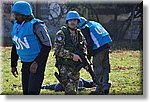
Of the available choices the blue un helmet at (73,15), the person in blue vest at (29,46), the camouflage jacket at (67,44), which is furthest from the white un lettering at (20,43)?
the blue un helmet at (73,15)

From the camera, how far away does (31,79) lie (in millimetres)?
4012

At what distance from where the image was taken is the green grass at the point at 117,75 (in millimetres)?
4051

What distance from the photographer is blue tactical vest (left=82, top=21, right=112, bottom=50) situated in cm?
407

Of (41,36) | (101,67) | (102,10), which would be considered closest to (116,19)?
(102,10)

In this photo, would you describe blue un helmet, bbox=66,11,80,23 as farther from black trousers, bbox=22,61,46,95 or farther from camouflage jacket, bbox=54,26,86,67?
black trousers, bbox=22,61,46,95

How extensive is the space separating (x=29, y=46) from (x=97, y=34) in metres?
0.60

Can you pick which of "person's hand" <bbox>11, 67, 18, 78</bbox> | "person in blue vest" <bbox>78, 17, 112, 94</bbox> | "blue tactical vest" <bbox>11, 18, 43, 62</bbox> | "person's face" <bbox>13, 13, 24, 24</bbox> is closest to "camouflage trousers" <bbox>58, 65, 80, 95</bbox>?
"person in blue vest" <bbox>78, 17, 112, 94</bbox>

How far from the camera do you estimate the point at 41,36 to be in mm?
3914

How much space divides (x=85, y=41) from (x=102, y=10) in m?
0.31

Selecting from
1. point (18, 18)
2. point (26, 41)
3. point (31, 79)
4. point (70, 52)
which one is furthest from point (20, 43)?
point (70, 52)

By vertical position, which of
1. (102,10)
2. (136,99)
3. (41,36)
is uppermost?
(102,10)

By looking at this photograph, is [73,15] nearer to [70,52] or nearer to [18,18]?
[70,52]

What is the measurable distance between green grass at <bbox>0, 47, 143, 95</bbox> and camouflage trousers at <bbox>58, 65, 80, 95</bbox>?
0.06m

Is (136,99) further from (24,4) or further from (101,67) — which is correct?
(24,4)
